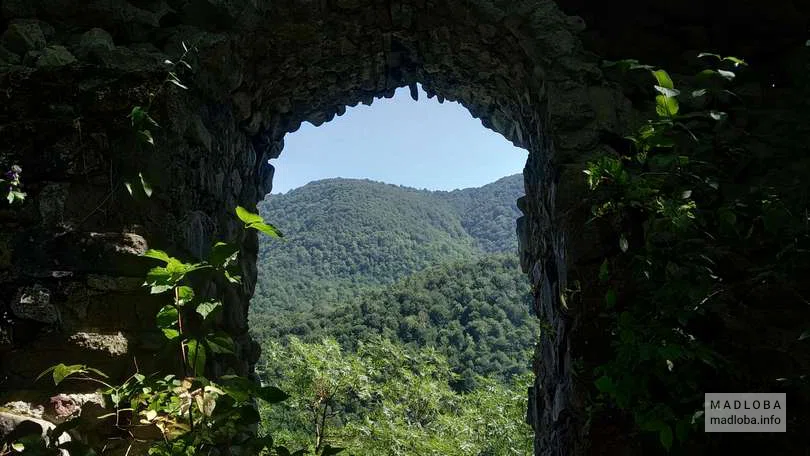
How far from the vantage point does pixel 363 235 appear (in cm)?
4156

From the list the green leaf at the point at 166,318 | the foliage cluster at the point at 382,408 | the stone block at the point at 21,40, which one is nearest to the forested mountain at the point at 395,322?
the foliage cluster at the point at 382,408

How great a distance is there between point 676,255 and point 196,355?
1.19 metres

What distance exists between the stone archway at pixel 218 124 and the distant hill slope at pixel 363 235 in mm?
26795

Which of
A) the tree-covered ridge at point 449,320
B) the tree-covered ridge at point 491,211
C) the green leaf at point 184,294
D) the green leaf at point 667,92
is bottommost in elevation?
the tree-covered ridge at point 449,320

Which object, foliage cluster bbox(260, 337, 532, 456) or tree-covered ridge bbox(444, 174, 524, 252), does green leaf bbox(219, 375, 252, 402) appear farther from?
tree-covered ridge bbox(444, 174, 524, 252)

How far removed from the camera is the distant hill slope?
34.7m

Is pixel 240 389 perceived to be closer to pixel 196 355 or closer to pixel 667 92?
pixel 196 355

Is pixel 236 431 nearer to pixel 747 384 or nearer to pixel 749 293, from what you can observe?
pixel 747 384

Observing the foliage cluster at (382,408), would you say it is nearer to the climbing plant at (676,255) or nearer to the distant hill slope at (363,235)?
the climbing plant at (676,255)

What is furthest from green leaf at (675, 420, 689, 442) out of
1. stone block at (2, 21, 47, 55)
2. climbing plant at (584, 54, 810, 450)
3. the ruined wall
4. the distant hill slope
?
the distant hill slope

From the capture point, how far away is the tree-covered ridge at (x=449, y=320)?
2011cm

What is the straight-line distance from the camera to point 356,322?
21406 mm

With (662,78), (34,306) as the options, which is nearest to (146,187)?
(34,306)

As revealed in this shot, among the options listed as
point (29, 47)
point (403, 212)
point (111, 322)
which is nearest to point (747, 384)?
point (111, 322)
